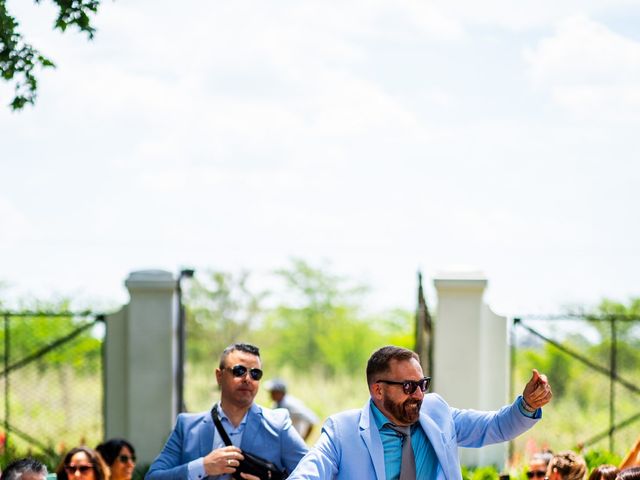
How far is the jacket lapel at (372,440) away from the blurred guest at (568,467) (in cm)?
251

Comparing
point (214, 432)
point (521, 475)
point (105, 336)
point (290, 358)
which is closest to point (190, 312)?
point (290, 358)

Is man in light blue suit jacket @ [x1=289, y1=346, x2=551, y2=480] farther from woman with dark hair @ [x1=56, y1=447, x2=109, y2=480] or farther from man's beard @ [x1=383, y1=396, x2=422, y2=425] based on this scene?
woman with dark hair @ [x1=56, y1=447, x2=109, y2=480]

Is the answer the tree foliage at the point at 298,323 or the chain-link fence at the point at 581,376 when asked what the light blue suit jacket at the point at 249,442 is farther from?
the tree foliage at the point at 298,323

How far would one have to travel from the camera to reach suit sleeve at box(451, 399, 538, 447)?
5.98 m

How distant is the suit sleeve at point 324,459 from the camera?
569 cm

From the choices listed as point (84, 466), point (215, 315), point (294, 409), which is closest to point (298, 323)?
point (215, 315)

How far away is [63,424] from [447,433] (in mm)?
21110

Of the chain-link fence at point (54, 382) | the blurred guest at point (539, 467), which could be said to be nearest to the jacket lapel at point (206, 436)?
the blurred guest at point (539, 467)

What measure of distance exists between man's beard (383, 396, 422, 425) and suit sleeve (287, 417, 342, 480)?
0.28m

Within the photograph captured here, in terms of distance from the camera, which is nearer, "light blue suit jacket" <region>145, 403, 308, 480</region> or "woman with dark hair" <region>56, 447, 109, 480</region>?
"light blue suit jacket" <region>145, 403, 308, 480</region>

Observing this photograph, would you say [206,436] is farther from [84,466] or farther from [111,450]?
[111,450]

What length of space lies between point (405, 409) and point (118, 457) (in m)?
4.51

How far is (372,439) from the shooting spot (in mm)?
5762

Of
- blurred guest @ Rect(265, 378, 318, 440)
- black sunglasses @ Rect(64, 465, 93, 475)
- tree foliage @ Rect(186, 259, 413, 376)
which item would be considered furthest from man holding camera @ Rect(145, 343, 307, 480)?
tree foliage @ Rect(186, 259, 413, 376)
